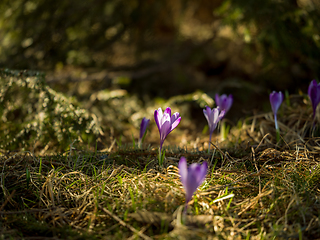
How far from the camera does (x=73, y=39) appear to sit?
3389mm

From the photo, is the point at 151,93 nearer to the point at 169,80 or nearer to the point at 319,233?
the point at 169,80

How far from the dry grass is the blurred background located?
1.20 m

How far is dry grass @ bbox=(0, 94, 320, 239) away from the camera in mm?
976

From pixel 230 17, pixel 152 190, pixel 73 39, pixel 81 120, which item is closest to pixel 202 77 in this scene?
pixel 230 17

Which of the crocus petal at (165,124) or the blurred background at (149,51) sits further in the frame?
the blurred background at (149,51)

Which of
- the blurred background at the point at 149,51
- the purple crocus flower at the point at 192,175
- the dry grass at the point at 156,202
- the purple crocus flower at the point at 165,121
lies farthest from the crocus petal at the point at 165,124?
the blurred background at the point at 149,51

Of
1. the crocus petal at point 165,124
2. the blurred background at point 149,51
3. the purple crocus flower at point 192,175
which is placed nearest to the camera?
the purple crocus flower at point 192,175

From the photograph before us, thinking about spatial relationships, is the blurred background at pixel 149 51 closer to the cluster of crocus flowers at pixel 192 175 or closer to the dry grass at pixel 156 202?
the dry grass at pixel 156 202

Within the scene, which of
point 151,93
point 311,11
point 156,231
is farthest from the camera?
point 151,93

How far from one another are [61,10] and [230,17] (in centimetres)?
214

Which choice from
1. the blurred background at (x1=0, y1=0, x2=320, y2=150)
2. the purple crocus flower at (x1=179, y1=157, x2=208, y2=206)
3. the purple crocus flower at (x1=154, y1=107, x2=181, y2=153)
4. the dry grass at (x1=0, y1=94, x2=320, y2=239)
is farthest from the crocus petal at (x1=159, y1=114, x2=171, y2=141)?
the blurred background at (x1=0, y1=0, x2=320, y2=150)

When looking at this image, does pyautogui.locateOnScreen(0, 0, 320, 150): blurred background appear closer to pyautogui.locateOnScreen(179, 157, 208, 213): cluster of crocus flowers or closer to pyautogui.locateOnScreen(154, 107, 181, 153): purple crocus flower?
pyautogui.locateOnScreen(154, 107, 181, 153): purple crocus flower

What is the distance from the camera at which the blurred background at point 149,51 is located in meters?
2.63

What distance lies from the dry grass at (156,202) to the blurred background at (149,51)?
1.20 m
